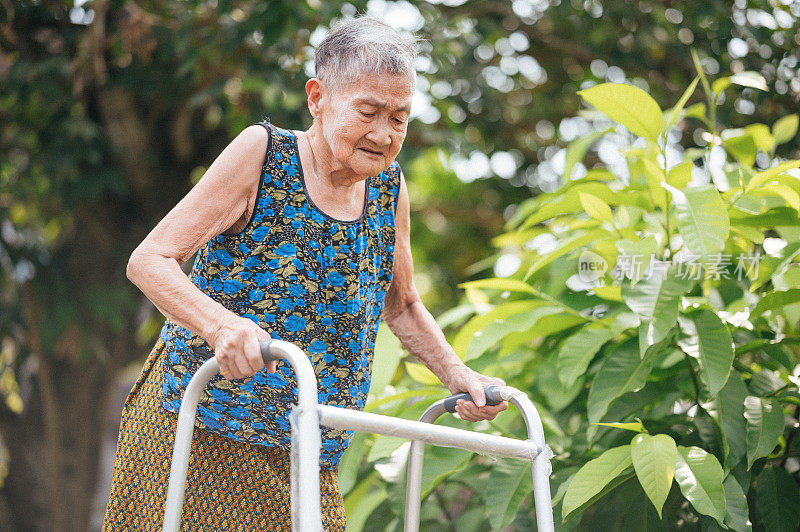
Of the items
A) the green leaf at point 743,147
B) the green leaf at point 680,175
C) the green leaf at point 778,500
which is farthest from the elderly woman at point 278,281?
the green leaf at point 743,147

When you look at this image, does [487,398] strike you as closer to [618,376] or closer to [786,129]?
[618,376]

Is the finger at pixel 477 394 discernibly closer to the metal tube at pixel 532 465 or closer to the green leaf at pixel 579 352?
the metal tube at pixel 532 465

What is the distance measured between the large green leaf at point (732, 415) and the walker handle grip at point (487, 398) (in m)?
0.71

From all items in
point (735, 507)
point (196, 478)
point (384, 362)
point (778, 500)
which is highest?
point (196, 478)

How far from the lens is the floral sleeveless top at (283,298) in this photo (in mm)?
1384

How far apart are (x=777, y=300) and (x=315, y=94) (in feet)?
4.12

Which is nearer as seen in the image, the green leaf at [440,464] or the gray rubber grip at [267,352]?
the gray rubber grip at [267,352]

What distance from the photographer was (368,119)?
1373mm

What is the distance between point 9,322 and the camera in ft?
14.3

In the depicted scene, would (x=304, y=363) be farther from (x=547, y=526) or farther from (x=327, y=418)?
(x=547, y=526)

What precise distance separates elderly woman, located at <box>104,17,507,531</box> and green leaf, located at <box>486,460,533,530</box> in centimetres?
50

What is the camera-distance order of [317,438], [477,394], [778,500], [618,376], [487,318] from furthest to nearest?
[487,318] < [618,376] < [778,500] < [477,394] < [317,438]

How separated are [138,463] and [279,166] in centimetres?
59

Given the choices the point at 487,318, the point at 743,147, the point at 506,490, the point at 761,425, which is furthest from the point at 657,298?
the point at 743,147
